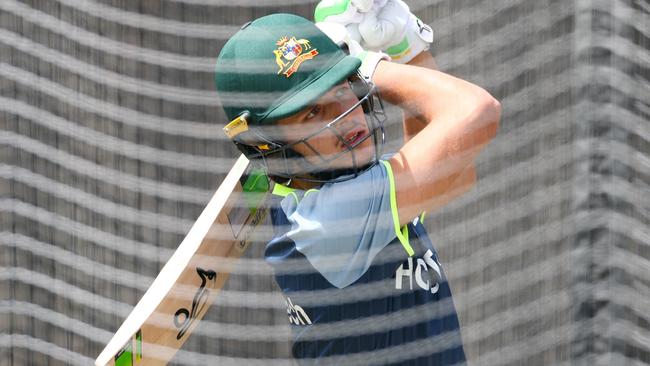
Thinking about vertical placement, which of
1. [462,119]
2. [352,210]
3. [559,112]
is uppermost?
[462,119]

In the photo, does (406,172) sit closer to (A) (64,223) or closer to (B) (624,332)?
(B) (624,332)

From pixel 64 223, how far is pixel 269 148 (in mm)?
1160

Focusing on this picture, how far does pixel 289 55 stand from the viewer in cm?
151

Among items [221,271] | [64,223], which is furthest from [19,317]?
[221,271]

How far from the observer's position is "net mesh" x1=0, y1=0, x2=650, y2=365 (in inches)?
89.9

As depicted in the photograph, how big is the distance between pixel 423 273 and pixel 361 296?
0.30 ft

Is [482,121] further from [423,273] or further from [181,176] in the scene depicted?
[181,176]

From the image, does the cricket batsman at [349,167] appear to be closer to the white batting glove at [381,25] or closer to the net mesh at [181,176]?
the white batting glove at [381,25]

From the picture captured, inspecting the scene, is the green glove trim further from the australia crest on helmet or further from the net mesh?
the net mesh

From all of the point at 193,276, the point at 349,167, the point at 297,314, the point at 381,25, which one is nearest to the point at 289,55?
the point at 349,167

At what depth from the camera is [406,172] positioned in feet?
4.82

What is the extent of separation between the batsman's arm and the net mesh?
0.71 m

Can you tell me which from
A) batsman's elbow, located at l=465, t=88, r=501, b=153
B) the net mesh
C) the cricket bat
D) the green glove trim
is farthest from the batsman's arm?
the net mesh

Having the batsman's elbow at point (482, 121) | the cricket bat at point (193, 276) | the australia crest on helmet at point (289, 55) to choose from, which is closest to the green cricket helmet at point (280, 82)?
the australia crest on helmet at point (289, 55)
